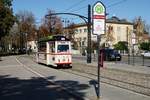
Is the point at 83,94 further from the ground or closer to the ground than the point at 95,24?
closer to the ground

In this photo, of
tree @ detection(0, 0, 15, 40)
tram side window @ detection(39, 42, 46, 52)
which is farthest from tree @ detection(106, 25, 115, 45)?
tram side window @ detection(39, 42, 46, 52)

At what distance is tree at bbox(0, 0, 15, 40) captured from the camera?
68812 mm

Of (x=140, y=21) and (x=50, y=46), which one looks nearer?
(x=50, y=46)

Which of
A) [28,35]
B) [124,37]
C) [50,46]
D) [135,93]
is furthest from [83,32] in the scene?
[135,93]

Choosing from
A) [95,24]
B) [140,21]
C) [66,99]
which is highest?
[140,21]

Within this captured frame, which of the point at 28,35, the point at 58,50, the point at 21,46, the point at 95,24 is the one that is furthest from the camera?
the point at 21,46

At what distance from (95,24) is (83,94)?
127 inches

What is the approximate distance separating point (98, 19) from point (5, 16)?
57.6m

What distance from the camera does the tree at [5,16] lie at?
226 feet

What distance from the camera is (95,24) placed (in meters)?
13.8

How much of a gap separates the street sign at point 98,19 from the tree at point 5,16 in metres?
55.0

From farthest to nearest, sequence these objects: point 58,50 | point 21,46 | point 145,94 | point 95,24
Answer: point 21,46 → point 58,50 → point 145,94 → point 95,24

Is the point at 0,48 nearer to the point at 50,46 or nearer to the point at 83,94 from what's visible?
the point at 50,46

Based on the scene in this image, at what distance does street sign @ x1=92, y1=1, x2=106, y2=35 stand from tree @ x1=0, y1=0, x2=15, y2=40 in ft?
181
